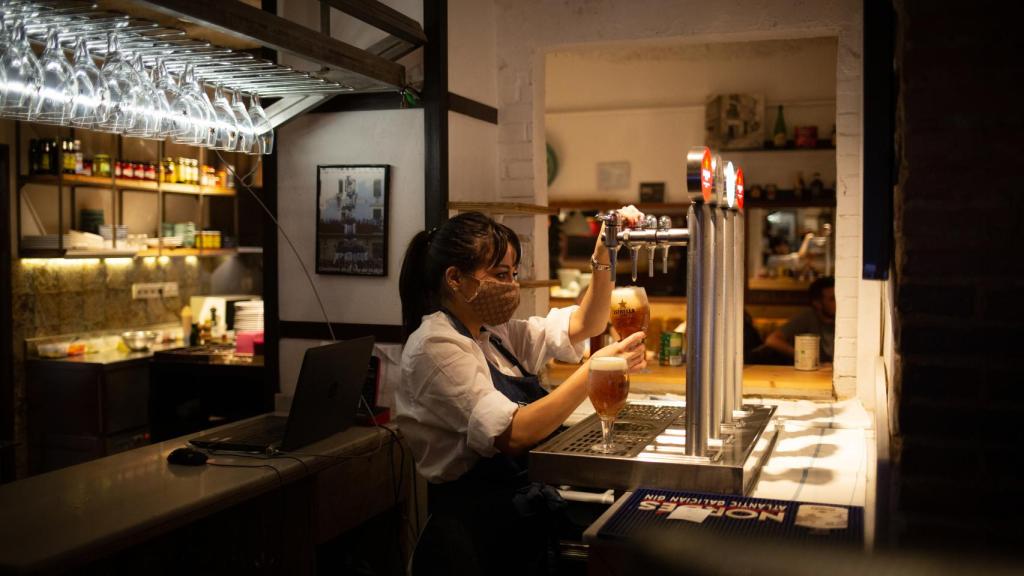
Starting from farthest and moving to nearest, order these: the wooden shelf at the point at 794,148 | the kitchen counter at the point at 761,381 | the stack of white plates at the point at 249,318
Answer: the wooden shelf at the point at 794,148 → the stack of white plates at the point at 249,318 → the kitchen counter at the point at 761,381

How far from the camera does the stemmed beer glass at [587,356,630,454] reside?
2.00 metres

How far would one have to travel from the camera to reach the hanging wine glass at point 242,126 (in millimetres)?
3113

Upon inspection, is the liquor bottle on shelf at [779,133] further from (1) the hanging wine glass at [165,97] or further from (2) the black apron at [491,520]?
(2) the black apron at [491,520]

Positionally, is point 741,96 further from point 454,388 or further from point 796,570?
point 796,570

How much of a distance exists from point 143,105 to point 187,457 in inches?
41.8

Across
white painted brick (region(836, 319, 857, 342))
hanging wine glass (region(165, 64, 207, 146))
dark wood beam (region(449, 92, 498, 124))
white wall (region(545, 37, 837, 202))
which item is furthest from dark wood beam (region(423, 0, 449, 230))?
white wall (region(545, 37, 837, 202))

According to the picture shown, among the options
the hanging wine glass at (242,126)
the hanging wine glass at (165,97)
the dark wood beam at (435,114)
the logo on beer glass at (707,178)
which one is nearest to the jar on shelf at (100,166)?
the dark wood beam at (435,114)

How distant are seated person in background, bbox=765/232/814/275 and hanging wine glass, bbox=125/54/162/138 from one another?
5616mm

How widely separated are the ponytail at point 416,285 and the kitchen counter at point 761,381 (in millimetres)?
1832

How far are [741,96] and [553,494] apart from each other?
18.5ft

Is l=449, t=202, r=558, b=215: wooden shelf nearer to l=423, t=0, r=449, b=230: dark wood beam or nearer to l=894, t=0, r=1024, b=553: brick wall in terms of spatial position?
l=423, t=0, r=449, b=230: dark wood beam

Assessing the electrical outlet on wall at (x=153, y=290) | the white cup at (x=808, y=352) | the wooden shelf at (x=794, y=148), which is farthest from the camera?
the wooden shelf at (x=794, y=148)

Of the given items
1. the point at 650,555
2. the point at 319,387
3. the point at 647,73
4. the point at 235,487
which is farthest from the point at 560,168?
the point at 650,555

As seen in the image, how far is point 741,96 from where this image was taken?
735cm
